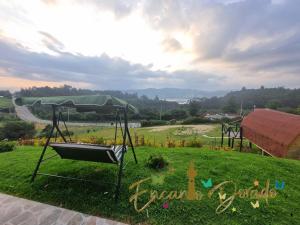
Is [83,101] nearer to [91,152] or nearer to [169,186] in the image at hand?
[91,152]

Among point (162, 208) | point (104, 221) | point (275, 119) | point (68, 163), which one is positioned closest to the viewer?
point (104, 221)

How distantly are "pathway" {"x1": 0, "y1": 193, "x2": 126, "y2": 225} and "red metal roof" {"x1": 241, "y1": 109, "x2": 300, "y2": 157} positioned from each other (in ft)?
33.4

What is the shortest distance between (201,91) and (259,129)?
17734 centimetres

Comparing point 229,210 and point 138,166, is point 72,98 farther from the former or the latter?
point 229,210

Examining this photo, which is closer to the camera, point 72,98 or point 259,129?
point 72,98

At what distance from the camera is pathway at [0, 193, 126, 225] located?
12.1 ft

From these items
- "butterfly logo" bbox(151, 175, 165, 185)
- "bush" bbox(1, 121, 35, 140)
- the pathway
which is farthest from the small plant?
"bush" bbox(1, 121, 35, 140)

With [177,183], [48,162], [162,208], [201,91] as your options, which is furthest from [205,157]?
[201,91]

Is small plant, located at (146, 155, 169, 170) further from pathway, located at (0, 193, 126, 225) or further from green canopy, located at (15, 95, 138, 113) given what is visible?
pathway, located at (0, 193, 126, 225)

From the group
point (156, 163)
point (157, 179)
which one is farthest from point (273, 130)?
point (157, 179)

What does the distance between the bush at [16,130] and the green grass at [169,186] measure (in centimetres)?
2646

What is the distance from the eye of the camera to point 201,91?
187500 mm

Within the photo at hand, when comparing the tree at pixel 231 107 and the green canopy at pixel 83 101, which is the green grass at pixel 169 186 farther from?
the tree at pixel 231 107

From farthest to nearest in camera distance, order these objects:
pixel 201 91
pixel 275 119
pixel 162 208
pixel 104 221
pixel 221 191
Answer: pixel 201 91
pixel 275 119
pixel 221 191
pixel 162 208
pixel 104 221
